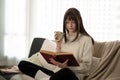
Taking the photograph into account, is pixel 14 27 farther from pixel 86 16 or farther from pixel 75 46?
pixel 75 46

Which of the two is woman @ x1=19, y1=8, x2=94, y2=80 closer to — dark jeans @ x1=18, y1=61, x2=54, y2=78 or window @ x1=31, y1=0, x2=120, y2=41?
dark jeans @ x1=18, y1=61, x2=54, y2=78

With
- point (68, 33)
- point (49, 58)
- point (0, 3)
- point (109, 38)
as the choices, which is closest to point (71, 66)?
point (49, 58)

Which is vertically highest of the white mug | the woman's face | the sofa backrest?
the woman's face

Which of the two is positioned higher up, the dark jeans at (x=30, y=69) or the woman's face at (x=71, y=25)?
the woman's face at (x=71, y=25)

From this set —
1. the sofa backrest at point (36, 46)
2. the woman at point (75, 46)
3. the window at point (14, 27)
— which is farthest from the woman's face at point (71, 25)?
the window at point (14, 27)

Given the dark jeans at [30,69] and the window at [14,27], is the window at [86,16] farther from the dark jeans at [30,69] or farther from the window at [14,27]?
the dark jeans at [30,69]

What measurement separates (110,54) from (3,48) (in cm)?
180

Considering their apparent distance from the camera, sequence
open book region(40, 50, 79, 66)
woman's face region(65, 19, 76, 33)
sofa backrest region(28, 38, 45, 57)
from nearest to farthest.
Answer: open book region(40, 50, 79, 66) < woman's face region(65, 19, 76, 33) < sofa backrest region(28, 38, 45, 57)

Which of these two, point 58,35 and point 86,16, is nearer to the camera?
point 58,35

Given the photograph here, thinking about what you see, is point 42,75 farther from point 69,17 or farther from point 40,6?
point 40,6

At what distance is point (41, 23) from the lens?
388cm

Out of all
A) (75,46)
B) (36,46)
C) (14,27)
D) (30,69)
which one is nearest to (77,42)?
(75,46)

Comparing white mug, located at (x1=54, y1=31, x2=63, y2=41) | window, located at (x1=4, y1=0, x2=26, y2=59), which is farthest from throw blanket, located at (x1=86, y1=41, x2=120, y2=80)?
window, located at (x1=4, y1=0, x2=26, y2=59)

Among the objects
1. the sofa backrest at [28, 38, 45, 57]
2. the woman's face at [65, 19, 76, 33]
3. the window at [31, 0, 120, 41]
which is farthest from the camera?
the window at [31, 0, 120, 41]
